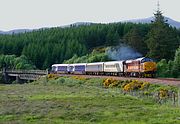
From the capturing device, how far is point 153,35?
9425cm

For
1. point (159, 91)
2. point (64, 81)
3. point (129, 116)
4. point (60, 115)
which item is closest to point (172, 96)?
point (159, 91)

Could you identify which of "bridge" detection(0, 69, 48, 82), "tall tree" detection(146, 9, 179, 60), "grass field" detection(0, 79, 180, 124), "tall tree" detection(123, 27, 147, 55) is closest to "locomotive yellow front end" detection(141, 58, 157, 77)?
"grass field" detection(0, 79, 180, 124)

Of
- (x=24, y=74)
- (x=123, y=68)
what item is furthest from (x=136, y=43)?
(x=123, y=68)

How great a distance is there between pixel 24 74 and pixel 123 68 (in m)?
57.9

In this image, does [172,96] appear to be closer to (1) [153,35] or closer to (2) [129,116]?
(2) [129,116]

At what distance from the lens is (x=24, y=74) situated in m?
129

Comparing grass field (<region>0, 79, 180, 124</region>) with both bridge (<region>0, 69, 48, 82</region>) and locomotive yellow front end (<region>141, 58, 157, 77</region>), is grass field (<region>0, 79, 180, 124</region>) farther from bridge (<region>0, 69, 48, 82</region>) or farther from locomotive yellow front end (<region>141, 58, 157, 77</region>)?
bridge (<region>0, 69, 48, 82</region>)

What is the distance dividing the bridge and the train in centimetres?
1192

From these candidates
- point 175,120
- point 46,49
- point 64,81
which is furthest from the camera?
point 46,49

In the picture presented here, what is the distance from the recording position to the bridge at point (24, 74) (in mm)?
118275

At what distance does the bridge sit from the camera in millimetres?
118275

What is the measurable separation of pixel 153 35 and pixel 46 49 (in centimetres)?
8512

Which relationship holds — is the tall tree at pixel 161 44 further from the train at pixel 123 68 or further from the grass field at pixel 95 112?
the grass field at pixel 95 112

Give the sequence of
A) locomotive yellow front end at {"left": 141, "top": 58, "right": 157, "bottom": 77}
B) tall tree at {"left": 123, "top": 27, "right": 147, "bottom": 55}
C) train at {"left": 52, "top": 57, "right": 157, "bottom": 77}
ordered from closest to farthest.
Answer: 1. locomotive yellow front end at {"left": 141, "top": 58, "right": 157, "bottom": 77}
2. train at {"left": 52, "top": 57, "right": 157, "bottom": 77}
3. tall tree at {"left": 123, "top": 27, "right": 147, "bottom": 55}
